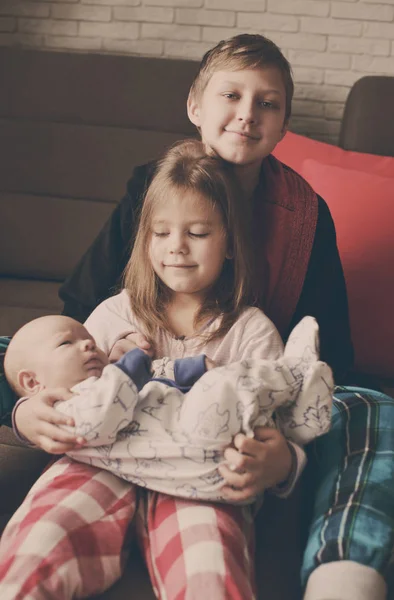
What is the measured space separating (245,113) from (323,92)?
947mm

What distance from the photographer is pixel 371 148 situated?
6.44 feet

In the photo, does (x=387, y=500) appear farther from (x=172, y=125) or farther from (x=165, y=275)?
Answer: (x=172, y=125)

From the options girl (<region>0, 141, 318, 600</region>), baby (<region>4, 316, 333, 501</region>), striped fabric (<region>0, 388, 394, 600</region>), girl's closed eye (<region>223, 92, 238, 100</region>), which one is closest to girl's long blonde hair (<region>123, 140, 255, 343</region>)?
girl (<region>0, 141, 318, 600</region>)

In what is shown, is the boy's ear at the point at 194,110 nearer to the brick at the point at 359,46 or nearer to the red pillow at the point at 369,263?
the red pillow at the point at 369,263

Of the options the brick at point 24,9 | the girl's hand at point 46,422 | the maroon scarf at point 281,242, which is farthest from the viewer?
the brick at point 24,9

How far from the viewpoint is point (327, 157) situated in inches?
74.4

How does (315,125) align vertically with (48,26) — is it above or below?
below

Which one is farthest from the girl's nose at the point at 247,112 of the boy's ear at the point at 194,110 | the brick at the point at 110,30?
the brick at the point at 110,30

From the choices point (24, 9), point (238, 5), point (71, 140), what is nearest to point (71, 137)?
point (71, 140)

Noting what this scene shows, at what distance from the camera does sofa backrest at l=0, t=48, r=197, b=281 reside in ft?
6.70

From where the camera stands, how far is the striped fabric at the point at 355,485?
1.04 meters

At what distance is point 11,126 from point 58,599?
1439mm

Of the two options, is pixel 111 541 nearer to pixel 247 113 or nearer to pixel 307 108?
pixel 247 113

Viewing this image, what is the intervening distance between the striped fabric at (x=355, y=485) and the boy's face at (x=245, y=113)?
1.57 ft
